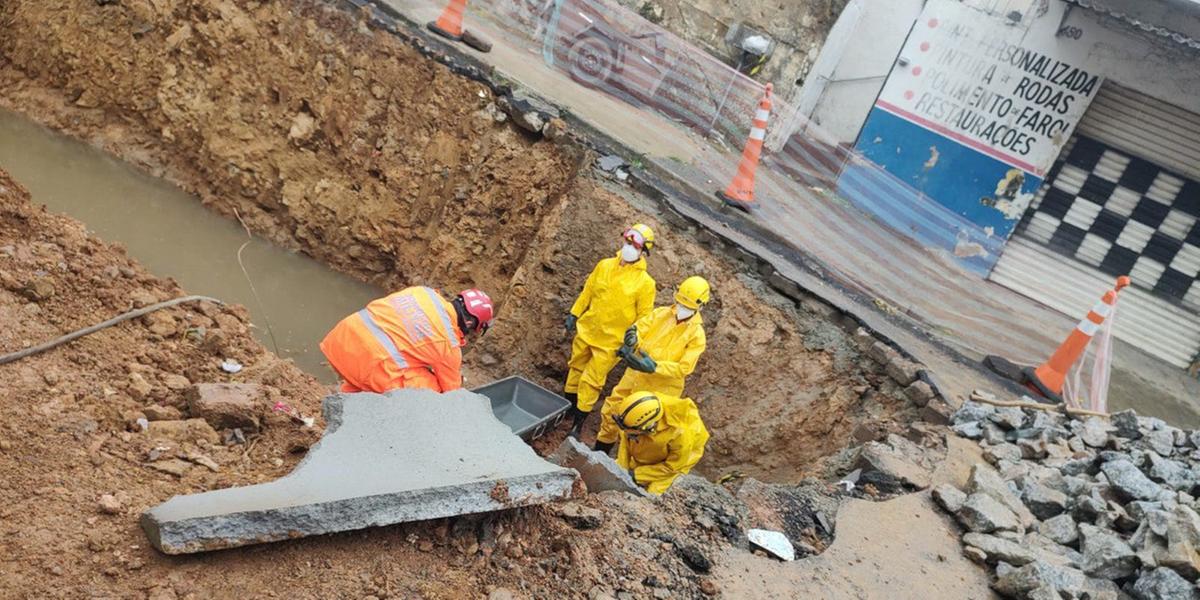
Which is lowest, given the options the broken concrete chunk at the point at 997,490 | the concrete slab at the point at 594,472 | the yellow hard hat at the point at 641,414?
the yellow hard hat at the point at 641,414

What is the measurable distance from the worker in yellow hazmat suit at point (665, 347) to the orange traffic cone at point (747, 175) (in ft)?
8.46

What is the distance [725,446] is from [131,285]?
15.2 ft

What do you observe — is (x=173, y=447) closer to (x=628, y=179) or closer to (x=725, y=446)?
(x=725, y=446)

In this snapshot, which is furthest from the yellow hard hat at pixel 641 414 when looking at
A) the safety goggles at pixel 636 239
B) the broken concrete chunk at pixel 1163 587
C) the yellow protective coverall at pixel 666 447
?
the broken concrete chunk at pixel 1163 587

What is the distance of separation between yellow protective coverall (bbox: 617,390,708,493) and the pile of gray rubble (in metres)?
1.64

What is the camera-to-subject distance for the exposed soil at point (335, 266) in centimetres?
329

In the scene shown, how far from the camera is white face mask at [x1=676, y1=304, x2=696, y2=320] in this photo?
668 cm

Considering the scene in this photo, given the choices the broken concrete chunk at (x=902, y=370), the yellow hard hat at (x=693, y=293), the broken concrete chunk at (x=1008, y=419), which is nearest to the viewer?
the yellow hard hat at (x=693, y=293)

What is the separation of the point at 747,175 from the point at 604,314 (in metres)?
2.74

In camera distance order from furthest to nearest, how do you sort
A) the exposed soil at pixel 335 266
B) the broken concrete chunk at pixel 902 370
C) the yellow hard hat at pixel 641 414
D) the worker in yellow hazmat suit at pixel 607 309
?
the worker in yellow hazmat suit at pixel 607 309
the broken concrete chunk at pixel 902 370
the yellow hard hat at pixel 641 414
the exposed soil at pixel 335 266

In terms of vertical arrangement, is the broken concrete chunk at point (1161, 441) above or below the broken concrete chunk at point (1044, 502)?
above

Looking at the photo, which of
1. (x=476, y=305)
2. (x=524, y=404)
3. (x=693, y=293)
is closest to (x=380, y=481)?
(x=476, y=305)

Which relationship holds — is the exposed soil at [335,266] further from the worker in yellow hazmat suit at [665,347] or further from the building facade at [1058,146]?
the building facade at [1058,146]

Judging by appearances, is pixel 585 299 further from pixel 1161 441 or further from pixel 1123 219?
pixel 1123 219
